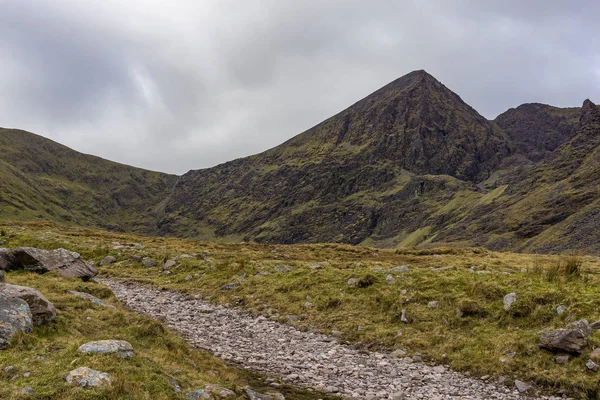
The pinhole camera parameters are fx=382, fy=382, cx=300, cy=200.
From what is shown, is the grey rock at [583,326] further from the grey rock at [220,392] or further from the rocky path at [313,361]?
the grey rock at [220,392]

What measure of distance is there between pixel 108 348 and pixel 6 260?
59.6ft

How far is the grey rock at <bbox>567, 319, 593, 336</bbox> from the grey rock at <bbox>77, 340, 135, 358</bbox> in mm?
15325

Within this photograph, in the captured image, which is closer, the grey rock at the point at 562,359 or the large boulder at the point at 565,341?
the grey rock at the point at 562,359

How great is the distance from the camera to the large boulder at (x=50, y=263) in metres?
24.1

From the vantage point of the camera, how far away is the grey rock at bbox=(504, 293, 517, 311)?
16984 millimetres

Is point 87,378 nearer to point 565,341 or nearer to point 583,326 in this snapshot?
point 565,341

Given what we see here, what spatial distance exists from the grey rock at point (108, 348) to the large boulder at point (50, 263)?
602 inches

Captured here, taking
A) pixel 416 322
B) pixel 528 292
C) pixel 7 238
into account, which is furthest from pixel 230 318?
pixel 7 238

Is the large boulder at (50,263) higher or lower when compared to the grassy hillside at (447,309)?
higher

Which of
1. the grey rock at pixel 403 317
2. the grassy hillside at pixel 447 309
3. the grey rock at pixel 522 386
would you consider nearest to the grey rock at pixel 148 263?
the grassy hillside at pixel 447 309

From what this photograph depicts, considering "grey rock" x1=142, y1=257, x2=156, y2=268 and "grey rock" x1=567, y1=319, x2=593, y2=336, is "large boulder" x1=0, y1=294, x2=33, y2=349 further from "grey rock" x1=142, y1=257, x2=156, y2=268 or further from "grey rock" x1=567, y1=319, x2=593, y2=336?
"grey rock" x1=142, y1=257, x2=156, y2=268

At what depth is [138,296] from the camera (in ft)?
84.9

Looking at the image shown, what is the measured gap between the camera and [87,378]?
888 cm

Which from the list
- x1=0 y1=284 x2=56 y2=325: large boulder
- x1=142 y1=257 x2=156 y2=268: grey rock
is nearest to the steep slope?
x1=142 y1=257 x2=156 y2=268: grey rock
